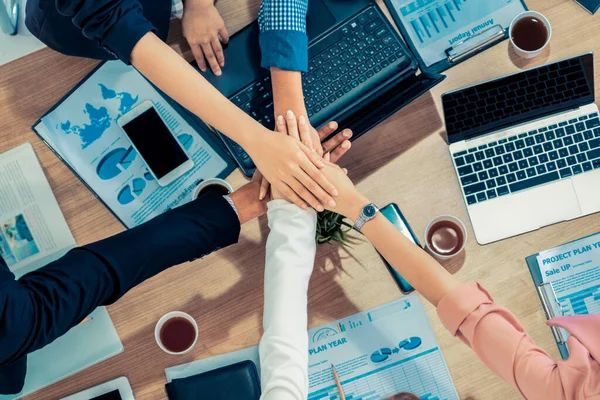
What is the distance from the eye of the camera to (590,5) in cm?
126

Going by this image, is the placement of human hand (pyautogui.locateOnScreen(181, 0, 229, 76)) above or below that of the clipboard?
above

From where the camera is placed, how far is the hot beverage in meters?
1.22

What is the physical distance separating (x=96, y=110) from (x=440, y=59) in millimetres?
758

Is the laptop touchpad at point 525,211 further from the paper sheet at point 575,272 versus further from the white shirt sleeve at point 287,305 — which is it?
the white shirt sleeve at point 287,305

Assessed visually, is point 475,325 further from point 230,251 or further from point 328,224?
point 230,251

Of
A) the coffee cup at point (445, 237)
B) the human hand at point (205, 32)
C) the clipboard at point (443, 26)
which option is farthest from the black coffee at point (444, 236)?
the human hand at point (205, 32)

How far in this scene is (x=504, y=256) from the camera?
48.6 inches

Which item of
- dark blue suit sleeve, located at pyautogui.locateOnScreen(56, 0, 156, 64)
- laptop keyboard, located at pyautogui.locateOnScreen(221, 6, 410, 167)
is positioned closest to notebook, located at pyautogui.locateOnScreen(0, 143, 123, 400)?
dark blue suit sleeve, located at pyautogui.locateOnScreen(56, 0, 156, 64)

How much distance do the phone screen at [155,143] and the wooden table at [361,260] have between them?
5.2 inches

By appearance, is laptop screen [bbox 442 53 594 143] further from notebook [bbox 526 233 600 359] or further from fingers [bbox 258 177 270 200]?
fingers [bbox 258 177 270 200]

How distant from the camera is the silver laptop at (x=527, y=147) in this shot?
1229mm

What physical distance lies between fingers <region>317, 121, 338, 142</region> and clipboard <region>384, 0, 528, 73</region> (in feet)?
0.84

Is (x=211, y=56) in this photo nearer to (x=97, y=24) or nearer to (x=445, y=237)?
(x=97, y=24)

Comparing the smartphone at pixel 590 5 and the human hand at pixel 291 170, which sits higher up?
the human hand at pixel 291 170
